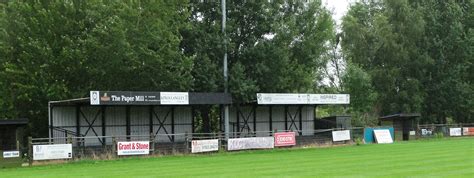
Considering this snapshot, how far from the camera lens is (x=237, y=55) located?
50719mm

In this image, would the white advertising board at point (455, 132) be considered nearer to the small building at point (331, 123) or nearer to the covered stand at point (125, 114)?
the small building at point (331, 123)

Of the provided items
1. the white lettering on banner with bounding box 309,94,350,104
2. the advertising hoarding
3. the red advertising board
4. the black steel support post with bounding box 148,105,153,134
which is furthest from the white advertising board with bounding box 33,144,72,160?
the advertising hoarding

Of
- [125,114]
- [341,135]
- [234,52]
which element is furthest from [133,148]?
[341,135]

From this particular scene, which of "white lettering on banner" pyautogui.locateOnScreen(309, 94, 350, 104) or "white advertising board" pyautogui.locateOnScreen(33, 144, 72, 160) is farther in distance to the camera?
"white lettering on banner" pyautogui.locateOnScreen(309, 94, 350, 104)

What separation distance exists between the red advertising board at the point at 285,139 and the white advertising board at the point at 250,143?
673mm

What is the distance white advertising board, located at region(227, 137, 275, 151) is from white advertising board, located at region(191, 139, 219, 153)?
3.54ft

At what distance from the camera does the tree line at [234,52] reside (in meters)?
40.2

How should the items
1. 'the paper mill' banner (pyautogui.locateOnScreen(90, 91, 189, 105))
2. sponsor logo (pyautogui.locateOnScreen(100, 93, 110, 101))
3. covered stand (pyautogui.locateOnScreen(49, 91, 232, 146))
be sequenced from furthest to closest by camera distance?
covered stand (pyautogui.locateOnScreen(49, 91, 232, 146)) → sponsor logo (pyautogui.locateOnScreen(100, 93, 110, 101)) → 'the paper mill' banner (pyautogui.locateOnScreen(90, 91, 189, 105))

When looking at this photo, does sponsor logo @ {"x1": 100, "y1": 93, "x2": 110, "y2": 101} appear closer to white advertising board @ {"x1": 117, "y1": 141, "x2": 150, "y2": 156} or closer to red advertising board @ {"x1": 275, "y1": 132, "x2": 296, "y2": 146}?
white advertising board @ {"x1": 117, "y1": 141, "x2": 150, "y2": 156}

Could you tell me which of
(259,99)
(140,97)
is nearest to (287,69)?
(259,99)

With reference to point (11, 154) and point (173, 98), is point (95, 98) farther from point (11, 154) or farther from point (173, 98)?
point (11, 154)

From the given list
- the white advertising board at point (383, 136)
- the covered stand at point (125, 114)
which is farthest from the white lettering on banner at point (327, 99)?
the covered stand at point (125, 114)

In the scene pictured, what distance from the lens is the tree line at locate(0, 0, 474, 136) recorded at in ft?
132

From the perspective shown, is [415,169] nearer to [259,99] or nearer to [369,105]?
[259,99]
